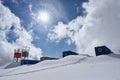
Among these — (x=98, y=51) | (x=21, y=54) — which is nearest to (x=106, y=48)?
(x=98, y=51)

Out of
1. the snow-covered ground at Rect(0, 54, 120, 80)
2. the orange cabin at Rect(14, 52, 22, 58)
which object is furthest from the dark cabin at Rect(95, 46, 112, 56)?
the orange cabin at Rect(14, 52, 22, 58)

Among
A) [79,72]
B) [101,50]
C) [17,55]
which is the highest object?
[101,50]

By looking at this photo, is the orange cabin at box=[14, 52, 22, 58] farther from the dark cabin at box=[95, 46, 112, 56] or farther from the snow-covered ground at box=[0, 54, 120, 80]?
the snow-covered ground at box=[0, 54, 120, 80]

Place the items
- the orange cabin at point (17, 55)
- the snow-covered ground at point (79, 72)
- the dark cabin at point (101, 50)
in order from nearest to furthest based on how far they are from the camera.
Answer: the snow-covered ground at point (79, 72)
the dark cabin at point (101, 50)
the orange cabin at point (17, 55)

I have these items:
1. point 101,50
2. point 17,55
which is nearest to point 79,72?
point 101,50

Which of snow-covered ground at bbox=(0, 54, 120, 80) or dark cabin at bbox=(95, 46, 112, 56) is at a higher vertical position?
dark cabin at bbox=(95, 46, 112, 56)

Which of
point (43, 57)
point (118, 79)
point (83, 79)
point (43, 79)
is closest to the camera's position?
point (118, 79)

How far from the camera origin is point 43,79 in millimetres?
10195

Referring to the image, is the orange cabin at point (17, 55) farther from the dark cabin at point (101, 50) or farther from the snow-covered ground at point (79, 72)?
the snow-covered ground at point (79, 72)

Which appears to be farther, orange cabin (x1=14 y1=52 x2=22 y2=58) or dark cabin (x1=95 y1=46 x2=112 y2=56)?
orange cabin (x1=14 y1=52 x2=22 y2=58)

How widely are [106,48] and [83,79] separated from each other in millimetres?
33822

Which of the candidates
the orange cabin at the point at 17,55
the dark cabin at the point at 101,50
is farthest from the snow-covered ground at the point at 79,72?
the orange cabin at the point at 17,55

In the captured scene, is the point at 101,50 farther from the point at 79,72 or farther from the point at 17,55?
the point at 17,55

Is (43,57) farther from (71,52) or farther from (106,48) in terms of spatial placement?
(106,48)
